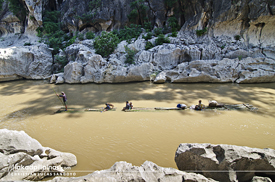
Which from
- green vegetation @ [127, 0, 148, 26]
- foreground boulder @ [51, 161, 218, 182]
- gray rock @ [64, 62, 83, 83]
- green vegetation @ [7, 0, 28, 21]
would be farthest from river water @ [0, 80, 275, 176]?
green vegetation @ [7, 0, 28, 21]

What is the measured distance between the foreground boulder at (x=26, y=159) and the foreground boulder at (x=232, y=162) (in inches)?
125

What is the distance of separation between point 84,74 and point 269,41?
18.9 metres

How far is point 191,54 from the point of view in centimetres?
1510

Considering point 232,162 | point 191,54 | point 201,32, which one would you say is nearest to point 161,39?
point 191,54

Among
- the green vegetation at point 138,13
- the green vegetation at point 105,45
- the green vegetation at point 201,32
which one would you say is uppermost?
the green vegetation at point 138,13

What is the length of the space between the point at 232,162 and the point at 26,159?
4.59 m

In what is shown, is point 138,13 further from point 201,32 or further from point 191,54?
point 191,54

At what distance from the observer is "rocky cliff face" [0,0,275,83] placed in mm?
13477

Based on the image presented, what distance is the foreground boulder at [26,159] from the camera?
135 inches

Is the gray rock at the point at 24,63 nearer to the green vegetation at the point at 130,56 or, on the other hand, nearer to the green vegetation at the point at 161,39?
the green vegetation at the point at 130,56

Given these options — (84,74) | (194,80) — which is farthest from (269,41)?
(84,74)

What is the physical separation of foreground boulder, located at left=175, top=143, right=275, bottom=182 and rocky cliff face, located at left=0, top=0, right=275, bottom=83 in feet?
34.8

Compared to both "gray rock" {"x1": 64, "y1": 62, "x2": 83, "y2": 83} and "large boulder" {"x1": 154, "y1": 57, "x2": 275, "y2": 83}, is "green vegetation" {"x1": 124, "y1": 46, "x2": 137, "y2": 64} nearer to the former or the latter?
"large boulder" {"x1": 154, "y1": 57, "x2": 275, "y2": 83}

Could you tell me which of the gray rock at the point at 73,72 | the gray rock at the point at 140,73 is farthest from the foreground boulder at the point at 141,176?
the gray rock at the point at 73,72
